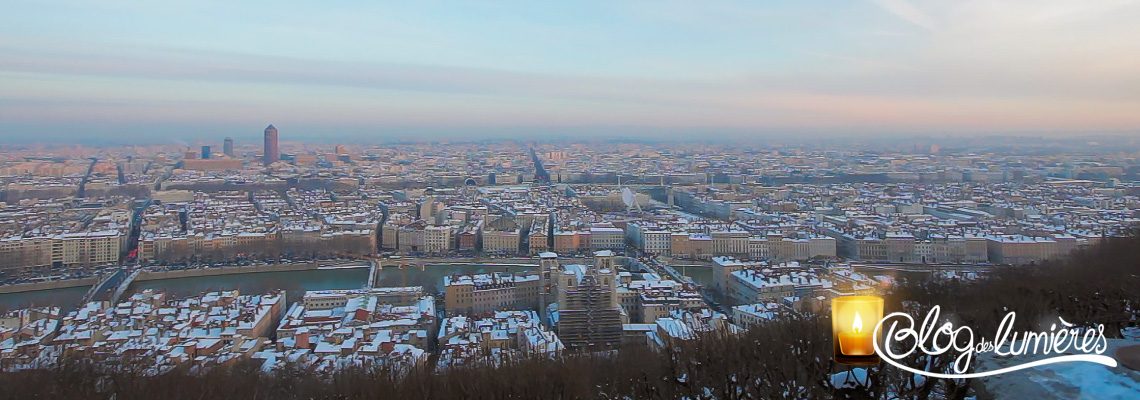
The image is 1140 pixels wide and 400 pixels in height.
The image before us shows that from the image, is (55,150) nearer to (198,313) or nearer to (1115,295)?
(198,313)

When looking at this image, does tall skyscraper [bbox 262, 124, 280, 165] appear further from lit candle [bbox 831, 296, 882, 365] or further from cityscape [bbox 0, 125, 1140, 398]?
lit candle [bbox 831, 296, 882, 365]

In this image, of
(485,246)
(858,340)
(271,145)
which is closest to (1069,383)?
(858,340)

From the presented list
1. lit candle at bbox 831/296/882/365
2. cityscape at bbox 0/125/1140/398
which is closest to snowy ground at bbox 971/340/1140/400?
lit candle at bbox 831/296/882/365

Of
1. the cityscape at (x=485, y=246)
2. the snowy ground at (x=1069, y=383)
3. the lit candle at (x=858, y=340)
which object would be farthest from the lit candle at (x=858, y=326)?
the cityscape at (x=485, y=246)

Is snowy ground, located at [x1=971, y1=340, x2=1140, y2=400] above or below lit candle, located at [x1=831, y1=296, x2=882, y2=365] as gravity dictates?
below

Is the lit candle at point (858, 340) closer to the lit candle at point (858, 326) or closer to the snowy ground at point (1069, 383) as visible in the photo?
the lit candle at point (858, 326)

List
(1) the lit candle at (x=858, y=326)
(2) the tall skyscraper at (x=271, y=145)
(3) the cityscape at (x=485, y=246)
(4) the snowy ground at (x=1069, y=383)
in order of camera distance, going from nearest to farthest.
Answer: (1) the lit candle at (x=858, y=326) → (4) the snowy ground at (x=1069, y=383) → (3) the cityscape at (x=485, y=246) → (2) the tall skyscraper at (x=271, y=145)

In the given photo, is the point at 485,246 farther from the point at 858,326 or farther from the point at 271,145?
the point at 271,145

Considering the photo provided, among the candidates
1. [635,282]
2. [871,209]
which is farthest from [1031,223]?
[635,282]
